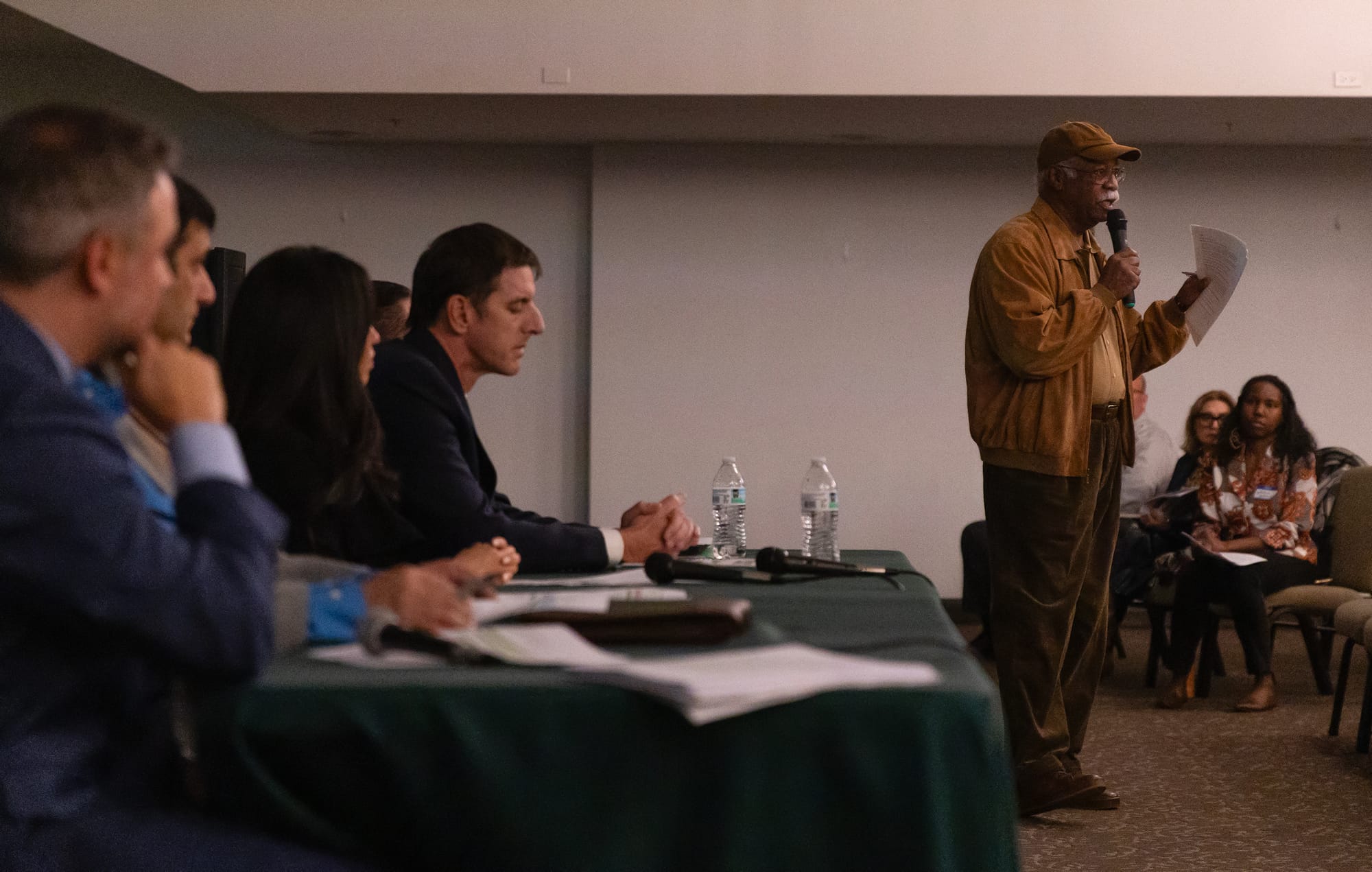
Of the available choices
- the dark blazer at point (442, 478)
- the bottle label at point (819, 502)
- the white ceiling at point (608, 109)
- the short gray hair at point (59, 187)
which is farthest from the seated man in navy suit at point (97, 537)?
the white ceiling at point (608, 109)

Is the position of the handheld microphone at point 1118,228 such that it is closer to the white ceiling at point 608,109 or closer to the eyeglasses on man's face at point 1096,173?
the eyeglasses on man's face at point 1096,173

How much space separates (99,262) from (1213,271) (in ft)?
9.49

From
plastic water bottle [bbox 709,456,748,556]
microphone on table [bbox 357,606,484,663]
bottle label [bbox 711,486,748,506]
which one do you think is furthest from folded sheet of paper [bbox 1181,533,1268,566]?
microphone on table [bbox 357,606,484,663]

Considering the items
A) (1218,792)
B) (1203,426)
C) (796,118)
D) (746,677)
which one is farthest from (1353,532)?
(746,677)

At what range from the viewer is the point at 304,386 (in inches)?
74.9

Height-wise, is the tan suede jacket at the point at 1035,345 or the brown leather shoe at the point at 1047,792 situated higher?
the tan suede jacket at the point at 1035,345

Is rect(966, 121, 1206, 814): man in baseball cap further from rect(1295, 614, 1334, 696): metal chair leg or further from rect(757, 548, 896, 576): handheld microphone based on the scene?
rect(1295, 614, 1334, 696): metal chair leg

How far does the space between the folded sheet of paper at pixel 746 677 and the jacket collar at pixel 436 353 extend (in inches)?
52.0

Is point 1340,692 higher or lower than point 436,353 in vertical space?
lower

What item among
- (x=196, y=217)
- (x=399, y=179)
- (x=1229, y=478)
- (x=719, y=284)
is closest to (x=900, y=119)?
(x=719, y=284)

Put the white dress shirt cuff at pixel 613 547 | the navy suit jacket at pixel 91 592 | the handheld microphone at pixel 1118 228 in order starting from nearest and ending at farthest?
the navy suit jacket at pixel 91 592
the white dress shirt cuff at pixel 613 547
the handheld microphone at pixel 1118 228

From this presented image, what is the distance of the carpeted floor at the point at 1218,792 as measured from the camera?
301 centimetres

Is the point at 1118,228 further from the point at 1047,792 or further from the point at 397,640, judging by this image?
the point at 397,640

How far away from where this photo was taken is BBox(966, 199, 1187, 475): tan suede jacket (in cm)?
314
